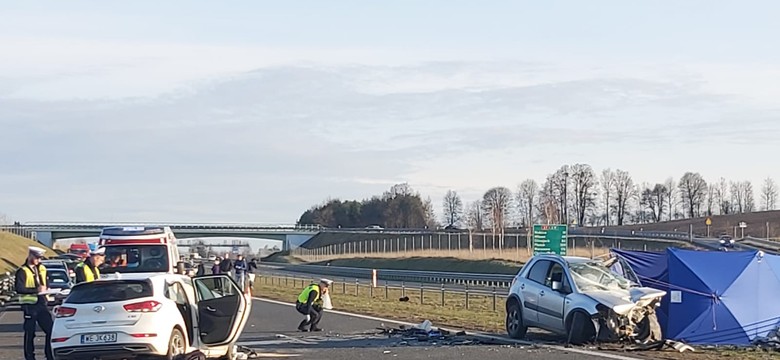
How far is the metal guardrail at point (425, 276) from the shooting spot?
2168 inches

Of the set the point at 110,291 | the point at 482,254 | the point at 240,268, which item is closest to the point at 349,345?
the point at 110,291

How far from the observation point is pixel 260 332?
82.3ft

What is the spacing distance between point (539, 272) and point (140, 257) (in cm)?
1046

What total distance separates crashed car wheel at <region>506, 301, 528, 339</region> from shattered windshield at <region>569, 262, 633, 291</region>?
170cm

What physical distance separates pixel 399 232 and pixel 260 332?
318 feet

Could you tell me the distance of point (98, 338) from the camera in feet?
49.6

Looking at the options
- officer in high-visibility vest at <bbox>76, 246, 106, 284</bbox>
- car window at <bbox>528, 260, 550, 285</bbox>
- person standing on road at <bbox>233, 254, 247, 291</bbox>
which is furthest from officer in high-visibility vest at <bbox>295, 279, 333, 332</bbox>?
person standing on road at <bbox>233, 254, 247, 291</bbox>

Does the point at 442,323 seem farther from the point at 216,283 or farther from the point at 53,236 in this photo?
the point at 53,236

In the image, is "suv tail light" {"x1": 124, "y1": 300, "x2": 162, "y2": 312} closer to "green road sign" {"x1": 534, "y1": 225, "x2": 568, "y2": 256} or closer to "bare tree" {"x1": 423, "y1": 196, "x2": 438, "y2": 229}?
"green road sign" {"x1": 534, "y1": 225, "x2": 568, "y2": 256}

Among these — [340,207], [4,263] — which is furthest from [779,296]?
[340,207]

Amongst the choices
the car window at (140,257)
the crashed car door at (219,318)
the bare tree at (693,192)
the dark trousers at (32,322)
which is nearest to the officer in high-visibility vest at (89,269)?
the dark trousers at (32,322)

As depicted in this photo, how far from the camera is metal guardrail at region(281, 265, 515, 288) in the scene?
55062mm

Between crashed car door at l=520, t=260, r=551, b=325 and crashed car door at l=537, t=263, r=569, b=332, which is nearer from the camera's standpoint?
crashed car door at l=537, t=263, r=569, b=332

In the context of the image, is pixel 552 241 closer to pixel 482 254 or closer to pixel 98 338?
pixel 98 338
